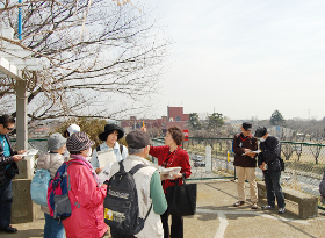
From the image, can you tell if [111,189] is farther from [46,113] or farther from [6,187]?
[46,113]

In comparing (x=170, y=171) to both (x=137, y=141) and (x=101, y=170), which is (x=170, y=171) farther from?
(x=101, y=170)

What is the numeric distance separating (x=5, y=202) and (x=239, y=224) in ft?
12.4

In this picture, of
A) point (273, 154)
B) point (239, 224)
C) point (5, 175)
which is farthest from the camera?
point (273, 154)

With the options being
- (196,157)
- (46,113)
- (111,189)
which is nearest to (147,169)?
(111,189)

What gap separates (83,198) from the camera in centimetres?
244

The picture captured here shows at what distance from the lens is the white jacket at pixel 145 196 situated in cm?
224

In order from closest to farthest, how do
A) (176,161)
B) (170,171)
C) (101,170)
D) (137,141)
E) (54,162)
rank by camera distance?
(137,141) < (170,171) < (54,162) < (176,161) < (101,170)

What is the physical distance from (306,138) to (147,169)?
57.5 metres

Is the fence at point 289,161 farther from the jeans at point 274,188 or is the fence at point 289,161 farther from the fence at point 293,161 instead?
the jeans at point 274,188

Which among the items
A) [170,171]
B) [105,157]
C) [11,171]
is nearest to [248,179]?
[105,157]

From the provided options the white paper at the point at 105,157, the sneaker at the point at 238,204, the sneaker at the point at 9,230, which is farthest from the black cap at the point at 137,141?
the sneaker at the point at 238,204

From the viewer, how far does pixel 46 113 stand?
807cm

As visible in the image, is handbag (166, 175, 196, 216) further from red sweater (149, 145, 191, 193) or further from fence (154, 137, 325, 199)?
fence (154, 137, 325, 199)

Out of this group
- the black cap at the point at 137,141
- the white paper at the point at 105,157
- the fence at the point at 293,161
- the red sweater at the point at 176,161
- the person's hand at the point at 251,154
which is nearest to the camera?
the black cap at the point at 137,141
